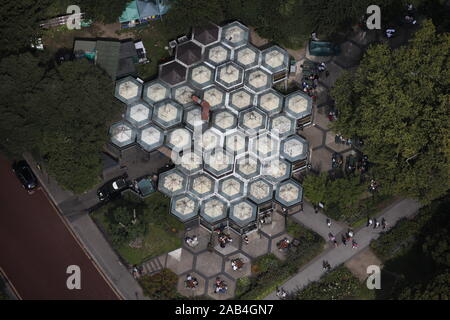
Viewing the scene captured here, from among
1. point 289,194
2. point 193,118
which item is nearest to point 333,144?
point 289,194

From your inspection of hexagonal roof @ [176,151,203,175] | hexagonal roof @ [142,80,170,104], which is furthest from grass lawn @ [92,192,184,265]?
hexagonal roof @ [142,80,170,104]

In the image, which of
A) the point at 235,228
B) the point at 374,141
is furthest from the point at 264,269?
the point at 374,141

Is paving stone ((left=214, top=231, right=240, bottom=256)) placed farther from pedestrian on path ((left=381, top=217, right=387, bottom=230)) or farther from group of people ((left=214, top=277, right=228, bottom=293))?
pedestrian on path ((left=381, top=217, right=387, bottom=230))

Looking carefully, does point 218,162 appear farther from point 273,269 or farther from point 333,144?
point 333,144

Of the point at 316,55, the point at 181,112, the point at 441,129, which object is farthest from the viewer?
the point at 316,55

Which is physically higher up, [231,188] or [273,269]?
[231,188]

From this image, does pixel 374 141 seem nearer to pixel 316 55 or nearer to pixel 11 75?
pixel 316 55

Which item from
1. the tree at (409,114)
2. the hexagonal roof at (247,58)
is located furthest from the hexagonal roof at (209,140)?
the tree at (409,114)
